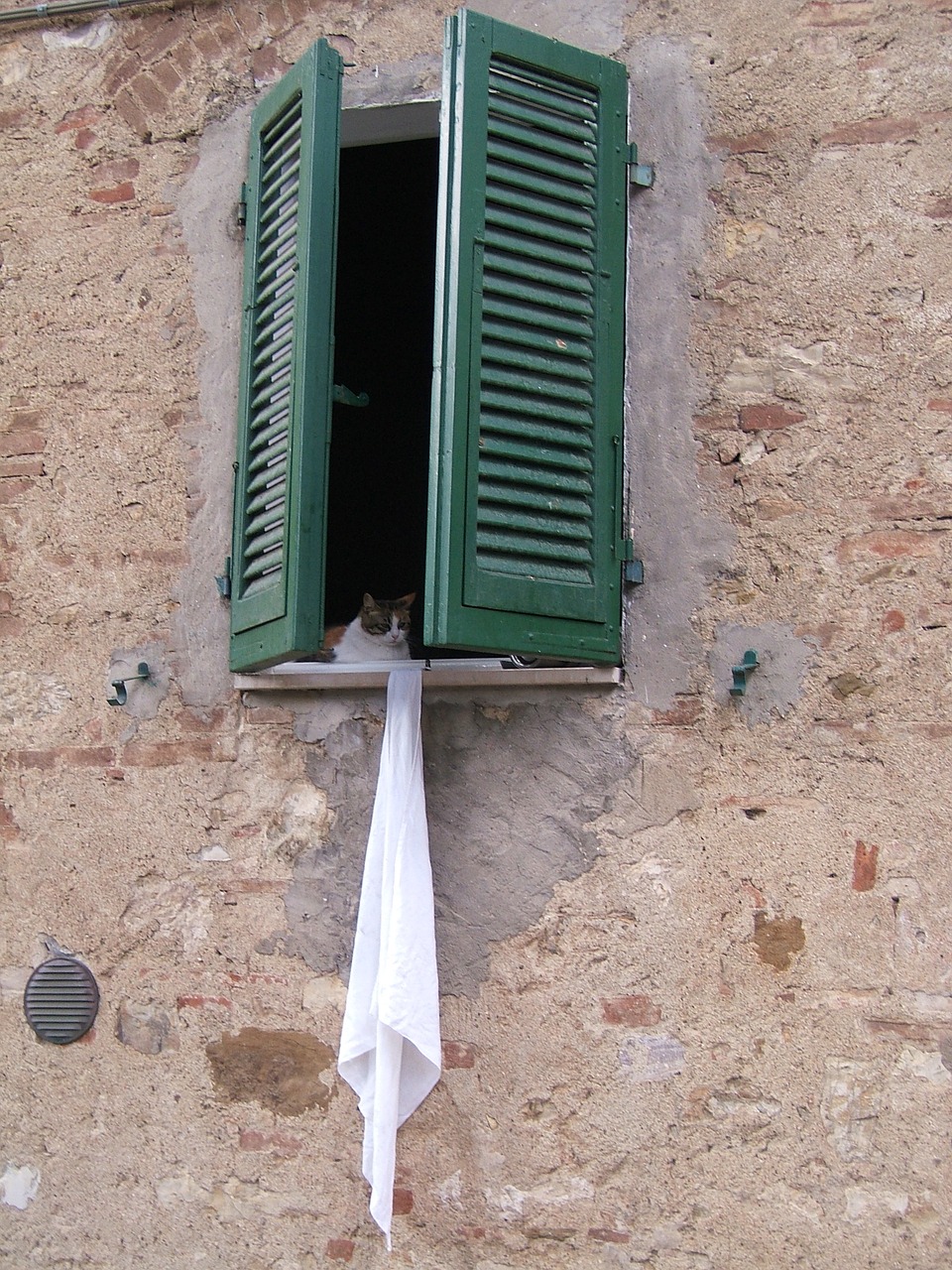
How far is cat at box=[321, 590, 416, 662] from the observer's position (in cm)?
364

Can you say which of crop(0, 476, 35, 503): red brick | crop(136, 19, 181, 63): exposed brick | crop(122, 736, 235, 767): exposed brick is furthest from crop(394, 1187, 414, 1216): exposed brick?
crop(136, 19, 181, 63): exposed brick

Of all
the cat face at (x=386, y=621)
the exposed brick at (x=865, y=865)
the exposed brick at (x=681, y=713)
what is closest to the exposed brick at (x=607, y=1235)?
the exposed brick at (x=865, y=865)

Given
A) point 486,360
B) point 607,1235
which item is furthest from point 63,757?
point 607,1235

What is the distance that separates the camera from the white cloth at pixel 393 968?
122 inches

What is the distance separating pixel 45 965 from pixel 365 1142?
0.94 metres

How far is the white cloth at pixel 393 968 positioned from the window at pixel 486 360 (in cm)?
Result: 29

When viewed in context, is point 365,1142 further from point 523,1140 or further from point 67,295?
point 67,295

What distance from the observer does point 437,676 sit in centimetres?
336

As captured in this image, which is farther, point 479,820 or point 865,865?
point 479,820

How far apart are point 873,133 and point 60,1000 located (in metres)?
2.85

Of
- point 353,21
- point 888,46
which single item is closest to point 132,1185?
point 353,21

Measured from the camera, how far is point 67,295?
3.88 meters

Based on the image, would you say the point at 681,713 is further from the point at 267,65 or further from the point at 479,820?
the point at 267,65

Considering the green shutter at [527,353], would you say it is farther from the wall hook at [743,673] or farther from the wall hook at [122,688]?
the wall hook at [122,688]
